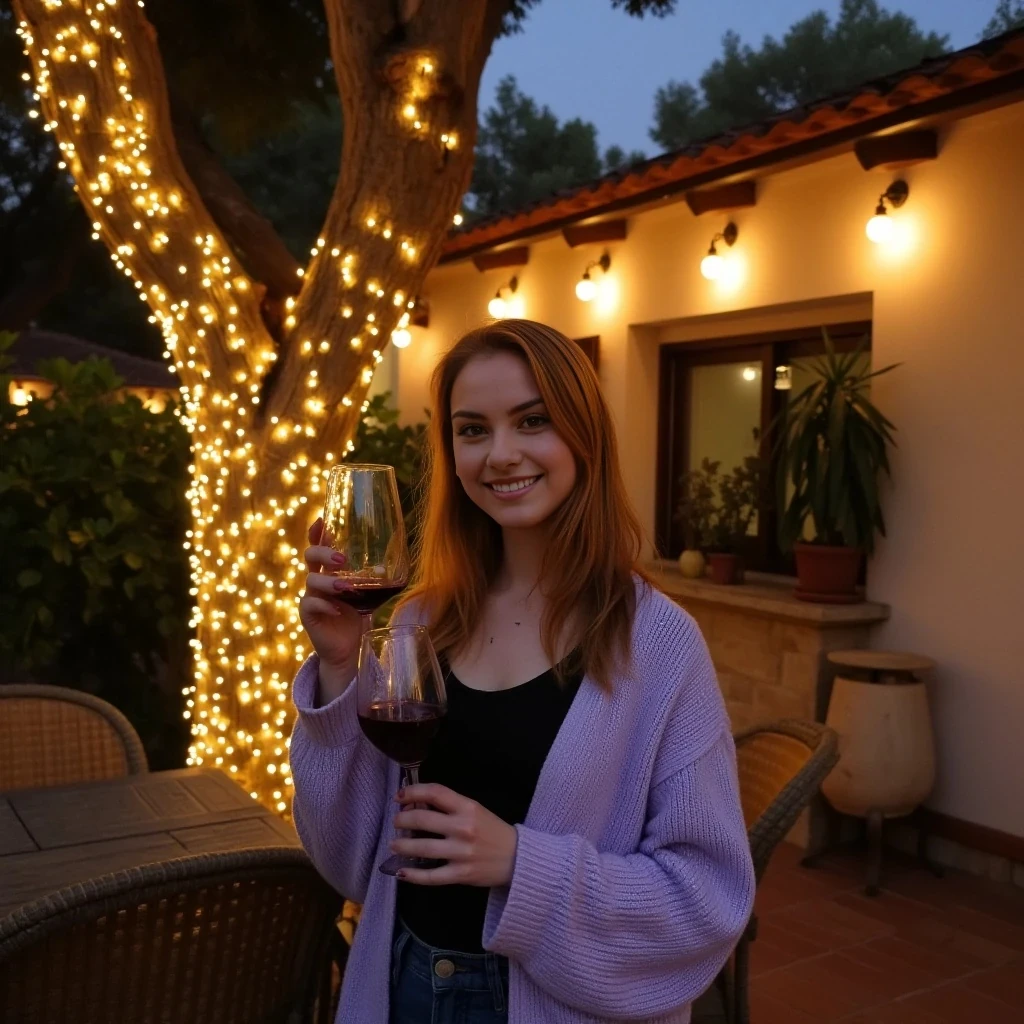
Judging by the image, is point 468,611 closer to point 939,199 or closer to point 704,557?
point 939,199

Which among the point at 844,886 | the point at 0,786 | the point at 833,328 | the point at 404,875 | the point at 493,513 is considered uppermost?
the point at 833,328

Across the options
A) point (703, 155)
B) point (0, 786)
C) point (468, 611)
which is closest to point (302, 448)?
point (0, 786)

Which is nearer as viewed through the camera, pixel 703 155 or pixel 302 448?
pixel 302 448

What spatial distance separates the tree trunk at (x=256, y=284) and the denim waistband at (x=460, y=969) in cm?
231

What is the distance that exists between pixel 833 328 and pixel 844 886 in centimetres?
259

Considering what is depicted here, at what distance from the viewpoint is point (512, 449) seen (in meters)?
1.46

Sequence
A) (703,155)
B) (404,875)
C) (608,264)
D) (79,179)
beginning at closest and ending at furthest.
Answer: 1. (404,875)
2. (79,179)
3. (703,155)
4. (608,264)

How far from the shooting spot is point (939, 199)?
182 inches

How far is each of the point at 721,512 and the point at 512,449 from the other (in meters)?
4.37

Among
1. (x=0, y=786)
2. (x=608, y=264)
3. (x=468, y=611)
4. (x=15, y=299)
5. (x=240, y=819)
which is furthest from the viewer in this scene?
(x=15, y=299)

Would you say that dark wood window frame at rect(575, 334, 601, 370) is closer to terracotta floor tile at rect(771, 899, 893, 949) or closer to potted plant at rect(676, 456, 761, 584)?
potted plant at rect(676, 456, 761, 584)

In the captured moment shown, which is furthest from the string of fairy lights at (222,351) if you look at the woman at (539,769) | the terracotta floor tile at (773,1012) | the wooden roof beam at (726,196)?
the wooden roof beam at (726,196)

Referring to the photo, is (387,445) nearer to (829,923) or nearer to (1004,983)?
(829,923)

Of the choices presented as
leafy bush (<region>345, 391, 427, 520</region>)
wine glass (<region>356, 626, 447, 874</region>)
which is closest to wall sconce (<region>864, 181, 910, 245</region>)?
leafy bush (<region>345, 391, 427, 520</region>)
